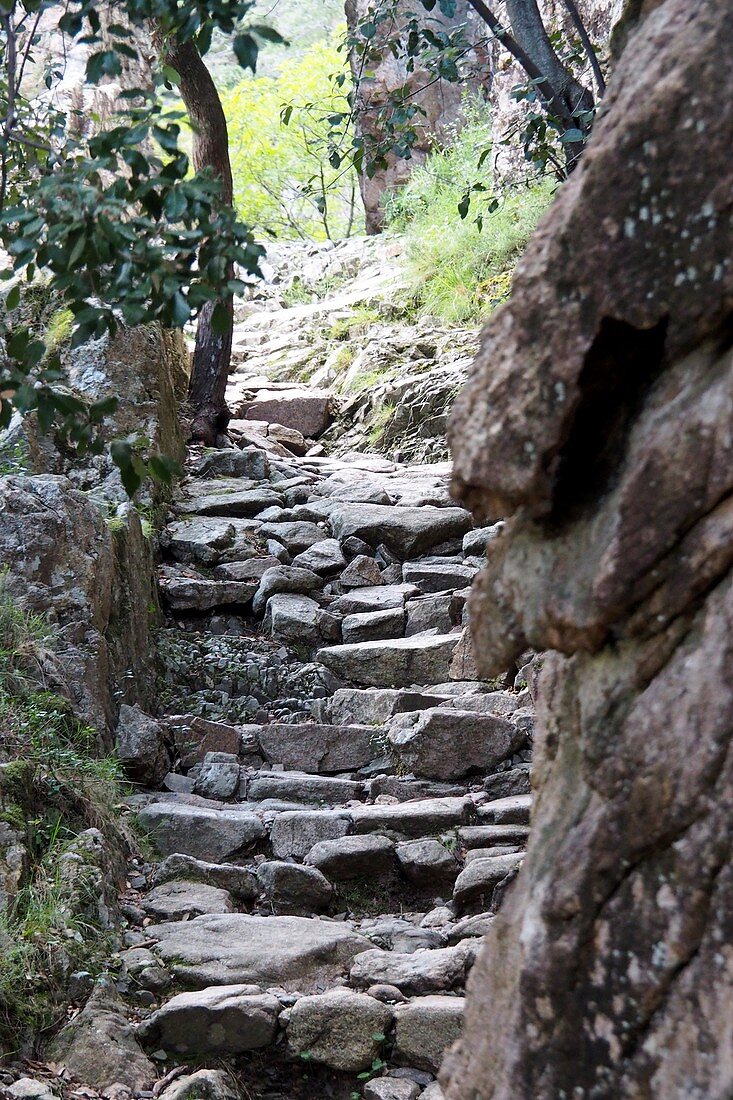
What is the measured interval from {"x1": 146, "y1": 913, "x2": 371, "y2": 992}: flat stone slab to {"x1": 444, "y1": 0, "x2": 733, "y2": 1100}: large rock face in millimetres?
2277

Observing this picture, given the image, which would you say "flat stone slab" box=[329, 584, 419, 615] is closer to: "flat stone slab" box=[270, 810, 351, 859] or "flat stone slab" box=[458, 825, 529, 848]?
"flat stone slab" box=[270, 810, 351, 859]

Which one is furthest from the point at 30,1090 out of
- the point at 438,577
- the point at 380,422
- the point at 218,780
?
the point at 380,422

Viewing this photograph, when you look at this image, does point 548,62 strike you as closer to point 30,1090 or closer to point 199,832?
point 199,832

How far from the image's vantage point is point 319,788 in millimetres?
6168

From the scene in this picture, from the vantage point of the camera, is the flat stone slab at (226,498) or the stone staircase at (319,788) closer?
the stone staircase at (319,788)

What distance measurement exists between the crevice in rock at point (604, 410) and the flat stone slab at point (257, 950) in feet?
9.28

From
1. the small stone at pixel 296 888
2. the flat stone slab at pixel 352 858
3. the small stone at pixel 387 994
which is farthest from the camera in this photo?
the flat stone slab at pixel 352 858

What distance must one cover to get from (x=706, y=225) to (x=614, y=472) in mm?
432

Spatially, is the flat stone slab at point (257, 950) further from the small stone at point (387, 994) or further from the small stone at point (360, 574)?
the small stone at point (360, 574)

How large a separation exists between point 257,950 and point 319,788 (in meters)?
1.87

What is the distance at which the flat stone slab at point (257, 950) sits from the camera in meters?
4.16

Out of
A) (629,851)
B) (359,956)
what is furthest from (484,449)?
(359,956)

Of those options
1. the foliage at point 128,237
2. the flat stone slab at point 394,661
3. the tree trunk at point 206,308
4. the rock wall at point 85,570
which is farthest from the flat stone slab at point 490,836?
the tree trunk at point 206,308

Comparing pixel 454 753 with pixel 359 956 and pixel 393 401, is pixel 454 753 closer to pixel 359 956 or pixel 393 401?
pixel 359 956
